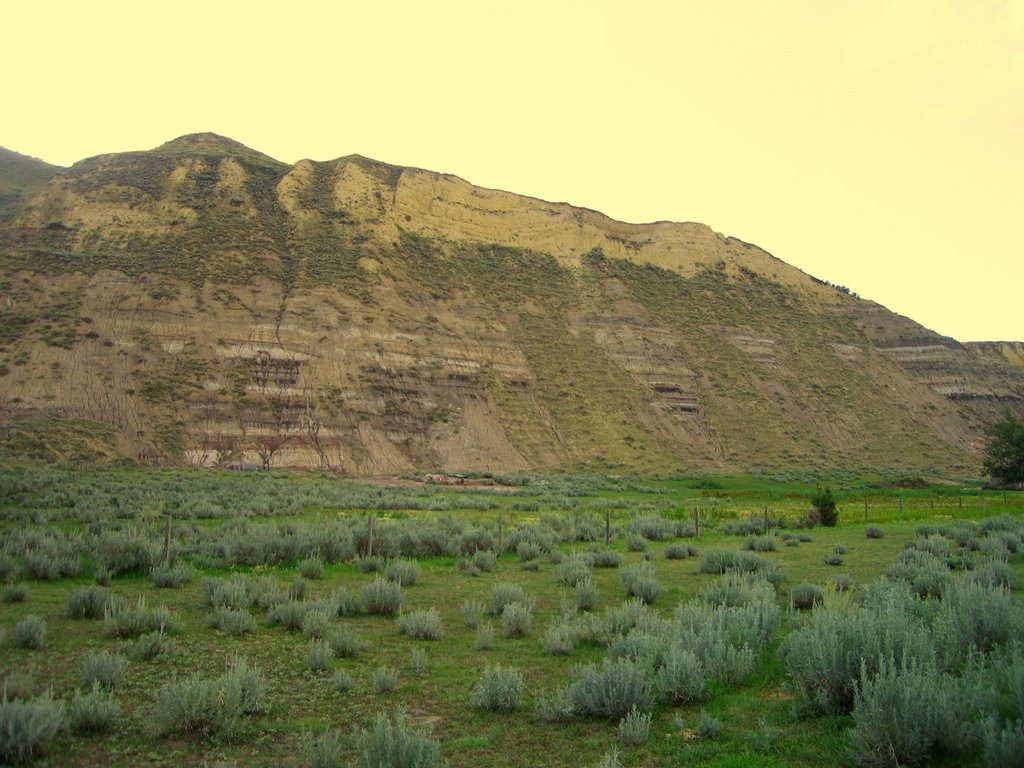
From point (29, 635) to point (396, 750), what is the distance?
657 centimetres

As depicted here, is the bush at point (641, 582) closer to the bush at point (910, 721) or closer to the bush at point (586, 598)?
the bush at point (586, 598)

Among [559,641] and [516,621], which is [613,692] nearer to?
[559,641]

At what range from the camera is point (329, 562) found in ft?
55.7

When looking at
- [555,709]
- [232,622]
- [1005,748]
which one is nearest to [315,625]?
[232,622]

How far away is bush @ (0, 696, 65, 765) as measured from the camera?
18.9 feet

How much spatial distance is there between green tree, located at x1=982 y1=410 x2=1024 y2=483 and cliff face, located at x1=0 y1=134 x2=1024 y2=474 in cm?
1309

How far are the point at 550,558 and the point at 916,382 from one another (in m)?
74.3

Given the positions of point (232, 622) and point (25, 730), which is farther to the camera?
point (232, 622)

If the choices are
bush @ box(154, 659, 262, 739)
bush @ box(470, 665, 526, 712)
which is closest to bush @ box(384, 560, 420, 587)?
bush @ box(470, 665, 526, 712)

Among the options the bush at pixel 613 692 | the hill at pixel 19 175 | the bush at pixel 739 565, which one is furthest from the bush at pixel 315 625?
the hill at pixel 19 175

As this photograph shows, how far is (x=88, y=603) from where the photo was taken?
11.0 meters

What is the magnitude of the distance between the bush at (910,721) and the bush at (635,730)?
5.76 feet

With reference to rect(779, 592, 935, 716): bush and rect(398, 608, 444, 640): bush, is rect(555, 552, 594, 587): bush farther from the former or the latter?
rect(779, 592, 935, 716): bush

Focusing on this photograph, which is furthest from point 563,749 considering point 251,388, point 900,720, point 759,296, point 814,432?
point 759,296
